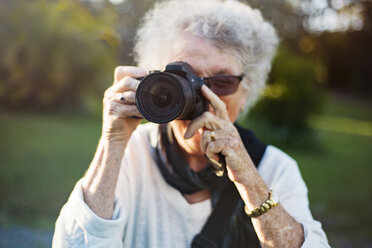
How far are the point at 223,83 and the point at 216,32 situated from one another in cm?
24

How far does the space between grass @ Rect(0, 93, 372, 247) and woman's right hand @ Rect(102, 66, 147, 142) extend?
2.31 metres

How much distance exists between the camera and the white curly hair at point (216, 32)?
175 cm

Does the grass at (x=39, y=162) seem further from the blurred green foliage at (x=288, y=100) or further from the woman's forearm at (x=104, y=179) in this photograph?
the blurred green foliage at (x=288, y=100)

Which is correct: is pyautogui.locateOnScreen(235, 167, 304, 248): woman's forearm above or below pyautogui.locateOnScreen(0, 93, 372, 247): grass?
below

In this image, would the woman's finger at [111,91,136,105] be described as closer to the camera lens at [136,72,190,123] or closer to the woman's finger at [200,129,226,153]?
the camera lens at [136,72,190,123]

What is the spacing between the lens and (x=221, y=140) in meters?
1.51

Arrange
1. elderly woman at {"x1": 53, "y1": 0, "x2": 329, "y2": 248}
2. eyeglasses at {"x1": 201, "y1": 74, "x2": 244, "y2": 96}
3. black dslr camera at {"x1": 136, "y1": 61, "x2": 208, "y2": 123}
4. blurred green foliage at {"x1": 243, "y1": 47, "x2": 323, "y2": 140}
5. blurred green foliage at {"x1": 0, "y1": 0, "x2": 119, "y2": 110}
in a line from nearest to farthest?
black dslr camera at {"x1": 136, "y1": 61, "x2": 208, "y2": 123} < elderly woman at {"x1": 53, "y1": 0, "x2": 329, "y2": 248} < eyeglasses at {"x1": 201, "y1": 74, "x2": 244, "y2": 96} < blurred green foliage at {"x1": 243, "y1": 47, "x2": 323, "y2": 140} < blurred green foliage at {"x1": 0, "y1": 0, "x2": 119, "y2": 110}

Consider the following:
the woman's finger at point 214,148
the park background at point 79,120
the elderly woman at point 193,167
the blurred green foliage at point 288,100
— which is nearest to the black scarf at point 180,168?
the elderly woman at point 193,167

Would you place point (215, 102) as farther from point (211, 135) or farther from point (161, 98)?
point (161, 98)

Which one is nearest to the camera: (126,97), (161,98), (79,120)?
(161,98)

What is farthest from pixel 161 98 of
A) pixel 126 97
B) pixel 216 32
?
pixel 216 32

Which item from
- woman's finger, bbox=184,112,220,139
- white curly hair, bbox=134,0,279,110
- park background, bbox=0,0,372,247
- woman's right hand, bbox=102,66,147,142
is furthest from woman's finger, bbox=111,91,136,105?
park background, bbox=0,0,372,247

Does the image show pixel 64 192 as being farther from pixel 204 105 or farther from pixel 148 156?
pixel 204 105

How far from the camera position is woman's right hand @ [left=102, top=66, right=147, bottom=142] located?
4.96ft
